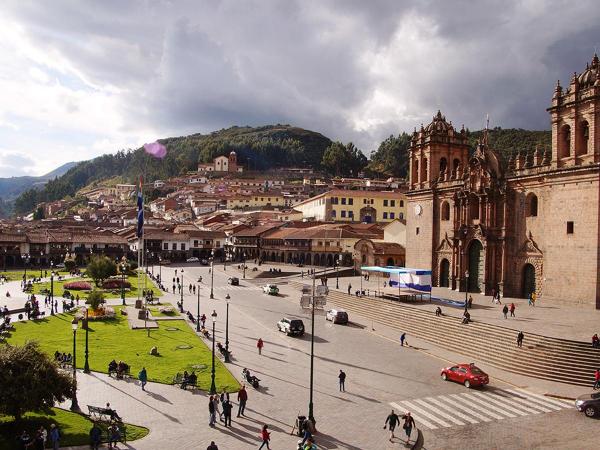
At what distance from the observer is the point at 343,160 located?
160 metres

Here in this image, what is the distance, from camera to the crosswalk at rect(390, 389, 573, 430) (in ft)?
61.0

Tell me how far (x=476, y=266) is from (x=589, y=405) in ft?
75.9

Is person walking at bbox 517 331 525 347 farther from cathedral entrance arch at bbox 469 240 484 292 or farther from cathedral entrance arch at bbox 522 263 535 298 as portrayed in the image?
cathedral entrance arch at bbox 469 240 484 292

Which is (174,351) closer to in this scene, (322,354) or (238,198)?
(322,354)

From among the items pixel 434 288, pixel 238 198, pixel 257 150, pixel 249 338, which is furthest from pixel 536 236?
pixel 257 150

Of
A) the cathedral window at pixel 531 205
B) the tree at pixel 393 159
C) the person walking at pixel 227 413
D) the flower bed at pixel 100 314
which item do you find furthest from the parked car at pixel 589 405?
the tree at pixel 393 159

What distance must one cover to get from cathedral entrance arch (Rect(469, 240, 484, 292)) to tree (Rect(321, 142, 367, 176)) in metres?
119

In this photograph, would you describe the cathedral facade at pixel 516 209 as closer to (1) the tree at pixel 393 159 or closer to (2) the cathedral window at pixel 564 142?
(2) the cathedral window at pixel 564 142

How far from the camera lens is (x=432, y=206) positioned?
4694 centimetres

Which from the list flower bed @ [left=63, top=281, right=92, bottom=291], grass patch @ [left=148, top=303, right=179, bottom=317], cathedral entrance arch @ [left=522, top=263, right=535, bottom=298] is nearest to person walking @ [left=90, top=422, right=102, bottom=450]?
grass patch @ [left=148, top=303, right=179, bottom=317]

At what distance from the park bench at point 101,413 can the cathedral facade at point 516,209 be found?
24.6 metres

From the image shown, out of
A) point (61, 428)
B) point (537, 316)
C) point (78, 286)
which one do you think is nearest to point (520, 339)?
point (537, 316)

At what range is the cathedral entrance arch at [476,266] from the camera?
40969 millimetres

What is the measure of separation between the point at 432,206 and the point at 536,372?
24511 mm
